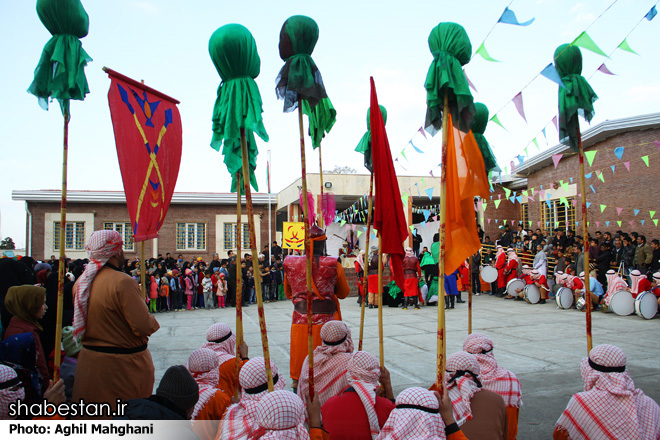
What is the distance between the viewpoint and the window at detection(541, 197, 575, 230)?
19.0 metres

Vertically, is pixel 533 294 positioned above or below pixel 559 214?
below

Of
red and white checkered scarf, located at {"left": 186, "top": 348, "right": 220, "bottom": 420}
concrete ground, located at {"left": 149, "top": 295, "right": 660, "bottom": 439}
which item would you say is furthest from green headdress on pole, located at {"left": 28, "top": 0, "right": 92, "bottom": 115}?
concrete ground, located at {"left": 149, "top": 295, "right": 660, "bottom": 439}

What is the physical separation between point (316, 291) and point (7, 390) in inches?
104

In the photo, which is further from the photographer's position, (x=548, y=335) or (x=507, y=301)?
(x=507, y=301)

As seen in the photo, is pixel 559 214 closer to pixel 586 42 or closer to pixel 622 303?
pixel 622 303

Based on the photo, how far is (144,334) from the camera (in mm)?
3234

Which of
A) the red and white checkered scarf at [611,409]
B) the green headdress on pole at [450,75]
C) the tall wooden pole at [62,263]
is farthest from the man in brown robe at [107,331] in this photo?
the red and white checkered scarf at [611,409]

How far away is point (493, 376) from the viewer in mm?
3457

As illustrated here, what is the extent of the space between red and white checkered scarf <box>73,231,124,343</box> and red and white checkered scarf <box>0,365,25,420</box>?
47cm

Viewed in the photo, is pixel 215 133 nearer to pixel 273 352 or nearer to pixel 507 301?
pixel 273 352

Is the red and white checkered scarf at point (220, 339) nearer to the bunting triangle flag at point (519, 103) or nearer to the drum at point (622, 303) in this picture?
the bunting triangle flag at point (519, 103)

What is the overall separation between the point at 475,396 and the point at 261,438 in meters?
1.36

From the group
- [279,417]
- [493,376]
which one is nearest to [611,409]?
[493,376]

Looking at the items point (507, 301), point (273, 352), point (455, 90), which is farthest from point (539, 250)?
point (455, 90)
